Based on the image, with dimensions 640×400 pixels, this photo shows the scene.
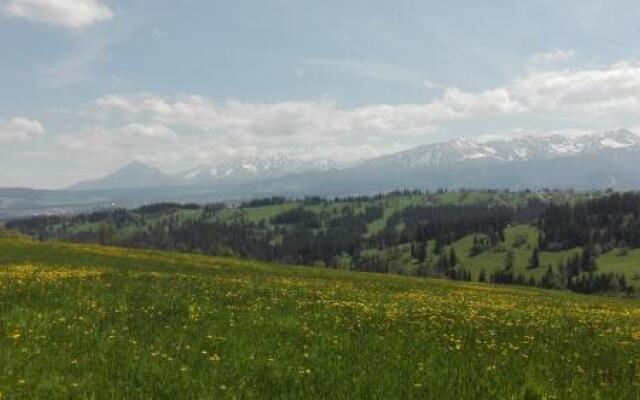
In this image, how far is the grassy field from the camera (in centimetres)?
1071

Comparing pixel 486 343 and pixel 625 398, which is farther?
pixel 486 343

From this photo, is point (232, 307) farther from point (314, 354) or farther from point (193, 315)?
point (314, 354)

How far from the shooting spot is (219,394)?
10.1 meters

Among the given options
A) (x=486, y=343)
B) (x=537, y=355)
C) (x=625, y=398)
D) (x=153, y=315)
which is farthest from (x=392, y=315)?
(x=625, y=398)

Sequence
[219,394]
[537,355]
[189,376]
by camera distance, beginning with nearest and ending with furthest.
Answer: [219,394], [189,376], [537,355]

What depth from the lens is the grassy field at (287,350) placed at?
10711mm

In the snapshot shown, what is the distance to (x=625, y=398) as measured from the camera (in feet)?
36.1

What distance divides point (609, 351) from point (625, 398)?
17.3 feet

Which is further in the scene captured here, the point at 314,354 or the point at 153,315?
the point at 153,315

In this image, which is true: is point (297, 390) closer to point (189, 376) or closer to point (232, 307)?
point (189, 376)

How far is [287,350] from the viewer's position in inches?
538

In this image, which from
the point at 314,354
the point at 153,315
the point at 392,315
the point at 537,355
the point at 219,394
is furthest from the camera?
the point at 392,315

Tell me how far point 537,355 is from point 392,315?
608 centimetres

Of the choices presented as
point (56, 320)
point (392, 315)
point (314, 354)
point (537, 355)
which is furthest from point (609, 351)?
point (56, 320)
